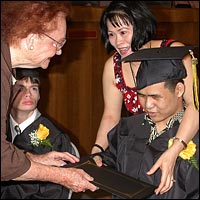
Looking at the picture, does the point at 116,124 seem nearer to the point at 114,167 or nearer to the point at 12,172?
the point at 114,167

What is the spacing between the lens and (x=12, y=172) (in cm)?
185

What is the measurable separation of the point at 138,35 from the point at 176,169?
63 cm

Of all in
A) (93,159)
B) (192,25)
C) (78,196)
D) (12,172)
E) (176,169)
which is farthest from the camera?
(192,25)

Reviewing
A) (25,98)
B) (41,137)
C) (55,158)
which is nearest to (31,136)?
(41,137)

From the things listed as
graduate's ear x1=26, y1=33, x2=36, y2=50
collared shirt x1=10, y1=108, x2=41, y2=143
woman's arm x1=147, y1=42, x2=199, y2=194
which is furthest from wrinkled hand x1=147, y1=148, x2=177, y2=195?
collared shirt x1=10, y1=108, x2=41, y2=143

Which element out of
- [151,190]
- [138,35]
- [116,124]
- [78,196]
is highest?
[138,35]

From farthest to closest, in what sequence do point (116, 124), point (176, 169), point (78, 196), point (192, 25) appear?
→ 1. point (192, 25)
2. point (78, 196)
3. point (116, 124)
4. point (176, 169)

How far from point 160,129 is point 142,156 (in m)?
0.14

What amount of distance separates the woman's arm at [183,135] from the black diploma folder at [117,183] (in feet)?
0.27

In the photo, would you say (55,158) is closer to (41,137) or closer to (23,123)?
(41,137)

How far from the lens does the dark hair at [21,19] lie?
5.94 ft

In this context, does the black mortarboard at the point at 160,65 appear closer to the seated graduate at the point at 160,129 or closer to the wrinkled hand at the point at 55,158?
the seated graduate at the point at 160,129

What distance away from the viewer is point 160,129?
225cm

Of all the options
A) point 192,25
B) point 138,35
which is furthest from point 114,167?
point 192,25
